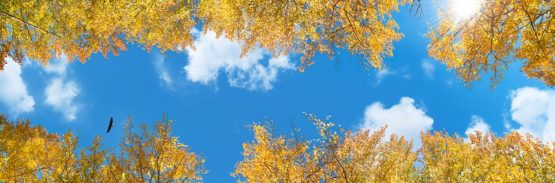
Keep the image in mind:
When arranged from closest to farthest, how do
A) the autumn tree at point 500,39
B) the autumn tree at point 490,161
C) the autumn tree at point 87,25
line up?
the autumn tree at point 500,39
the autumn tree at point 87,25
the autumn tree at point 490,161

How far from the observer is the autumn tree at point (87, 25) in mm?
11367

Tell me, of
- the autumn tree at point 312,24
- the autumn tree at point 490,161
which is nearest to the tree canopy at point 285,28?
the autumn tree at point 312,24

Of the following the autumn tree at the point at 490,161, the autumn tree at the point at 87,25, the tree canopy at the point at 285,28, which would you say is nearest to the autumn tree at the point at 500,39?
the tree canopy at the point at 285,28

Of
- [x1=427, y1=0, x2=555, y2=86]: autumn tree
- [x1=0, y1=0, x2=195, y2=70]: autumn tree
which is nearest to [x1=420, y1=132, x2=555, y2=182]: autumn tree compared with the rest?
[x1=427, y1=0, x2=555, y2=86]: autumn tree

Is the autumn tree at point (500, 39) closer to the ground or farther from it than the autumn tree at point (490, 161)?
closer to the ground

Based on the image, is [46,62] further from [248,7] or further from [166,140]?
[248,7]

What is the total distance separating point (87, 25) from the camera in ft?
40.8

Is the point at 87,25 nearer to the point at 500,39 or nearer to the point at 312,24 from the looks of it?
the point at 312,24

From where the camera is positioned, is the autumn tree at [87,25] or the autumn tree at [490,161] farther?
the autumn tree at [490,161]

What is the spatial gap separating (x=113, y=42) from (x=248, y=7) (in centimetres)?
1060

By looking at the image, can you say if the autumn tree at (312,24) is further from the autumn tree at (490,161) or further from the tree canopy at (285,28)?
the autumn tree at (490,161)

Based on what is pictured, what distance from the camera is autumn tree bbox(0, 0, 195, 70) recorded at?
37.3 ft

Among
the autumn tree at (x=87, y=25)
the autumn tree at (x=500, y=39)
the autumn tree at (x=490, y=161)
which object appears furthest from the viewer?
the autumn tree at (x=490, y=161)

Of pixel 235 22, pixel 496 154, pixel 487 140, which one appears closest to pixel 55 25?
pixel 235 22
